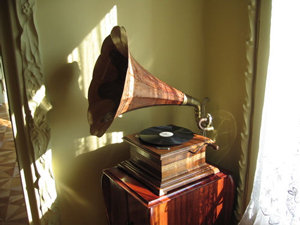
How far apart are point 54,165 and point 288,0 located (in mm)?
1291

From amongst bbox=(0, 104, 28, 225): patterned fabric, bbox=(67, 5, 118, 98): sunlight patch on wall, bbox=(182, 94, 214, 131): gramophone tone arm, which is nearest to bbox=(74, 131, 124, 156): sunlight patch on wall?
bbox=(67, 5, 118, 98): sunlight patch on wall

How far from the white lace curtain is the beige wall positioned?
0.87 feet

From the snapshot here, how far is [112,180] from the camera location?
117 centimetres

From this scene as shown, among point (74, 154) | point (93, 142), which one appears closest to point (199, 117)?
point (93, 142)

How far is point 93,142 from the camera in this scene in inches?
51.9

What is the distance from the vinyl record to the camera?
1097mm

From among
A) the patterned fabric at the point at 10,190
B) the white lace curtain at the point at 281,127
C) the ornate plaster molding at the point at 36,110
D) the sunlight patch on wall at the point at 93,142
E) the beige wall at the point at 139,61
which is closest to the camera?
the white lace curtain at the point at 281,127

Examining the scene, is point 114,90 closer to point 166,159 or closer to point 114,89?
point 114,89

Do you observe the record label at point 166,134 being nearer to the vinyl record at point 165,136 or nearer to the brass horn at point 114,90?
the vinyl record at point 165,136

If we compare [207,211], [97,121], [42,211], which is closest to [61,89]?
[97,121]

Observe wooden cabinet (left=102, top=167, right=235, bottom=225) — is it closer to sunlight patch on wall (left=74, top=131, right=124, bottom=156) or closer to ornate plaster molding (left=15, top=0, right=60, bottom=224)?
sunlight patch on wall (left=74, top=131, right=124, bottom=156)

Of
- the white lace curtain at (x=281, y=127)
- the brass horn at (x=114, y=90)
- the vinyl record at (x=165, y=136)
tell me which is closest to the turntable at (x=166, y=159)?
the vinyl record at (x=165, y=136)

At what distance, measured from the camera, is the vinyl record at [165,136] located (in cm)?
110

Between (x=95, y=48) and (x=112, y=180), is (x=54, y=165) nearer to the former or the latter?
(x=112, y=180)
